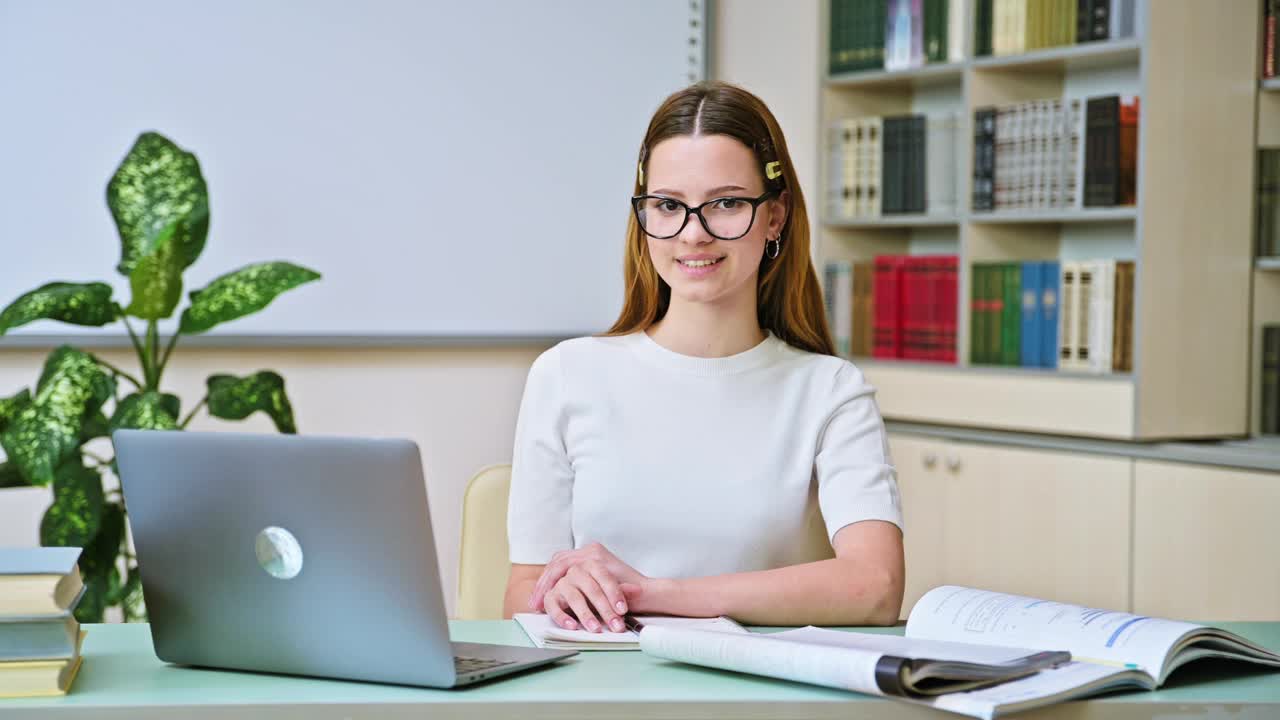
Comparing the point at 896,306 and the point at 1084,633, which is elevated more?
the point at 896,306

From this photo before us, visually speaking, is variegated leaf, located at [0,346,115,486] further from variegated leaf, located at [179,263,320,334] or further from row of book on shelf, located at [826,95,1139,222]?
row of book on shelf, located at [826,95,1139,222]

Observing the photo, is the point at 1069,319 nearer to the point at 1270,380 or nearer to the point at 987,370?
the point at 987,370

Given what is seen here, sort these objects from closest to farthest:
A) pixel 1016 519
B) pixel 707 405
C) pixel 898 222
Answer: pixel 707 405 < pixel 1016 519 < pixel 898 222

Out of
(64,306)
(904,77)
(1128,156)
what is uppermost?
(904,77)

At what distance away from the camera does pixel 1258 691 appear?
112 cm

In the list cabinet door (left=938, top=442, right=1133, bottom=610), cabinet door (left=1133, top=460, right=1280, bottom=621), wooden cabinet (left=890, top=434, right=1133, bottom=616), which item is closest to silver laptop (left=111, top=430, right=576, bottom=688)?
wooden cabinet (left=890, top=434, right=1133, bottom=616)

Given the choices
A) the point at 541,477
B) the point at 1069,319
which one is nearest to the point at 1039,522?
the point at 1069,319

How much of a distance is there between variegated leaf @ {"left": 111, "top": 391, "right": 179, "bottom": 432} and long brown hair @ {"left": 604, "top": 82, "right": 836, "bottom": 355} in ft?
3.16

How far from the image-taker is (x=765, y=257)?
1.85 meters

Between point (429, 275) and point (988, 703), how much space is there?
2638 mm

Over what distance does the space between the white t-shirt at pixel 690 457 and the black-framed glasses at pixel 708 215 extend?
0.21m

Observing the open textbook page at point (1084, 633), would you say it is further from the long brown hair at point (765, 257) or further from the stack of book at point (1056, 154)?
the stack of book at point (1056, 154)

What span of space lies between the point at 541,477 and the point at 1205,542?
1.65 metres

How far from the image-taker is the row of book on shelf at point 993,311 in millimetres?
3086
